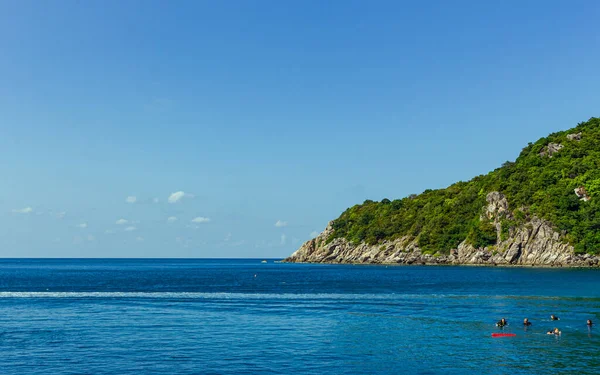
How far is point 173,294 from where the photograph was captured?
11606 cm

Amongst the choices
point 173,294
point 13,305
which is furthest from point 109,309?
point 173,294

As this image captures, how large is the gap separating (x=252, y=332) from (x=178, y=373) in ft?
64.8

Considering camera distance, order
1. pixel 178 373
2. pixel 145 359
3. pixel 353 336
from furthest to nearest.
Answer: pixel 353 336
pixel 145 359
pixel 178 373

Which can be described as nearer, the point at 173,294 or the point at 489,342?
the point at 489,342

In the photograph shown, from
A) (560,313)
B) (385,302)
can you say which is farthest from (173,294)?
(560,313)

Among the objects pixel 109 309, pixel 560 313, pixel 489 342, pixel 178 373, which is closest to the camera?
pixel 178 373

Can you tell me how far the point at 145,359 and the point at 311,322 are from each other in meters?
26.8

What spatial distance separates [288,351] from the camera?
52.1 m

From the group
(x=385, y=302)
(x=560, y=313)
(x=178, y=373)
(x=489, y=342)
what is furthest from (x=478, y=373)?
(x=385, y=302)

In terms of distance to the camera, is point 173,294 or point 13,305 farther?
point 173,294

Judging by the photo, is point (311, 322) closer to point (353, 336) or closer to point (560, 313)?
point (353, 336)

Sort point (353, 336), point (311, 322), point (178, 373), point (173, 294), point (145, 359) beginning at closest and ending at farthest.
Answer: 1. point (178, 373)
2. point (145, 359)
3. point (353, 336)
4. point (311, 322)
5. point (173, 294)

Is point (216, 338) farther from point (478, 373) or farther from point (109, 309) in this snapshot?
point (109, 309)

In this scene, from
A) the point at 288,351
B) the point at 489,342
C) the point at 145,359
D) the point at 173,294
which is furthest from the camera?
the point at 173,294
